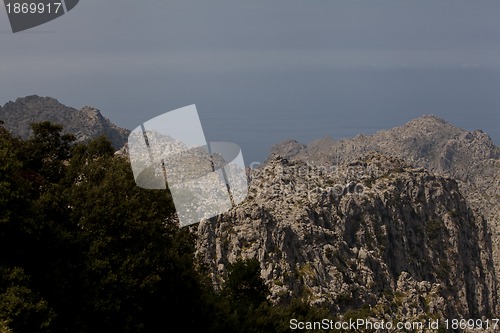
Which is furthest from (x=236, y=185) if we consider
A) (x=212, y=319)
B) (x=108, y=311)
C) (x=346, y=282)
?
(x=108, y=311)

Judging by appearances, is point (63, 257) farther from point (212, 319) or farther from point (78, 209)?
point (212, 319)

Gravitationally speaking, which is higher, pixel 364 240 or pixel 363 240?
pixel 363 240

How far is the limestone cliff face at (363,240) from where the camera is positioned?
A: 86.0 meters

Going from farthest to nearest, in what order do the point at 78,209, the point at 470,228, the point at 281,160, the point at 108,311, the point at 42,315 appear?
the point at 470,228, the point at 281,160, the point at 78,209, the point at 108,311, the point at 42,315

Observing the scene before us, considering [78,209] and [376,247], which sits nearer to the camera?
[78,209]

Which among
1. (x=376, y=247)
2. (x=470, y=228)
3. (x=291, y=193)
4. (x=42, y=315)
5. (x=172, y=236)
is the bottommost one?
(x=470, y=228)

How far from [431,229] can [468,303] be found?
20.0 meters

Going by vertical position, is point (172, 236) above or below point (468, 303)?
above

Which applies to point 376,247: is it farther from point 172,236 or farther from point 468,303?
point 172,236

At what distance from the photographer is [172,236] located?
49.3 m

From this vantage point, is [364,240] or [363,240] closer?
[363,240]

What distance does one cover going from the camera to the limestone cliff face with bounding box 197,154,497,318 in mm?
86000

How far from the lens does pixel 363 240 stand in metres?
112

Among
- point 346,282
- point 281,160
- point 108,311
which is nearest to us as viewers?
point 108,311
